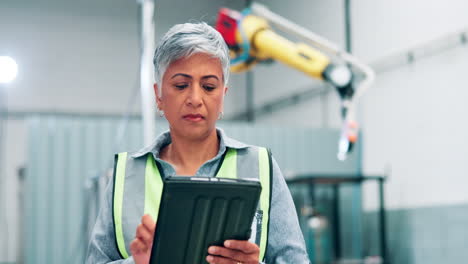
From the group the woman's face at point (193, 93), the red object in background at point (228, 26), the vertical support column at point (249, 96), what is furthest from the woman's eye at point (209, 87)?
the vertical support column at point (249, 96)

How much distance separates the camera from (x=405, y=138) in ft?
20.4

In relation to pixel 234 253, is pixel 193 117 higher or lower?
higher

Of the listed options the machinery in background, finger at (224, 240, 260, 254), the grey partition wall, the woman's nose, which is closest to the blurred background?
the grey partition wall

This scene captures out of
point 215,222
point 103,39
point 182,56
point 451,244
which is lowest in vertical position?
point 451,244

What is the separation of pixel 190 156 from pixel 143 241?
0.20m

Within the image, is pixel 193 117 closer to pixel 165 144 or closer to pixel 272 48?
pixel 165 144

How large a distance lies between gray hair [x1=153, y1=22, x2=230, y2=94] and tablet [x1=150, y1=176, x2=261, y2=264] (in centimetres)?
24

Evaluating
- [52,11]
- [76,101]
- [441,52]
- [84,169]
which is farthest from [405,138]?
[52,11]

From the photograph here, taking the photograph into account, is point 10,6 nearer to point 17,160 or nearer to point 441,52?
point 17,160

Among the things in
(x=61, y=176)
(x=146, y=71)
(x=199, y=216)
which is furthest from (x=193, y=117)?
(x=61, y=176)

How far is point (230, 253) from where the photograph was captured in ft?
3.08

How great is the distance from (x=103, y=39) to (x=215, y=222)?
28.6ft

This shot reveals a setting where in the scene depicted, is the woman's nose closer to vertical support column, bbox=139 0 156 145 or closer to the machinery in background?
vertical support column, bbox=139 0 156 145

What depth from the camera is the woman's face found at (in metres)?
1.04
